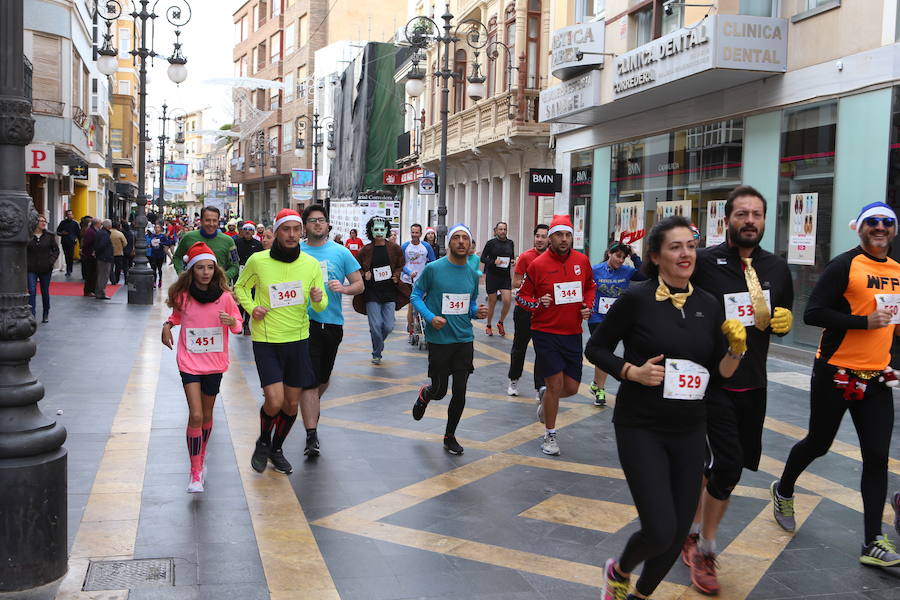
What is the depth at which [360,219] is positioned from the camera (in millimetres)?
31297

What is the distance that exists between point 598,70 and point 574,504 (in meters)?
15.0

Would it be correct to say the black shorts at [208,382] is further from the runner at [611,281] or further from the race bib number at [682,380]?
the runner at [611,281]

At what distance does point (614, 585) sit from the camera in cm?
408

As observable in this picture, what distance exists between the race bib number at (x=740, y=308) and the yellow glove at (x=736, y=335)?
2.86 feet

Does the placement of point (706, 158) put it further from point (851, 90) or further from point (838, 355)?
point (838, 355)

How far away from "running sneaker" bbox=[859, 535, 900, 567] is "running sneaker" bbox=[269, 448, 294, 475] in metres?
3.75

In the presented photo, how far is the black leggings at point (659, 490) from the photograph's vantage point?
3.82 metres

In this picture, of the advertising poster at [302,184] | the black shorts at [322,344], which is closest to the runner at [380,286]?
the black shorts at [322,344]

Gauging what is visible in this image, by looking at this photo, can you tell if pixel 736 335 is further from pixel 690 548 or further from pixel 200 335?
pixel 200 335

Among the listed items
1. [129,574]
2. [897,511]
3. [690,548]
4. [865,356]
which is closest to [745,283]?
[865,356]

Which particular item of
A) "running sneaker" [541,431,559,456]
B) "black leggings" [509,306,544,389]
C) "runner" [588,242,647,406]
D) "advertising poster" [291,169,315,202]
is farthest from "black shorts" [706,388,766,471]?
"advertising poster" [291,169,315,202]

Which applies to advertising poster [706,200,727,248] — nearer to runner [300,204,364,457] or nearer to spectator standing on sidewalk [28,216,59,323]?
runner [300,204,364,457]

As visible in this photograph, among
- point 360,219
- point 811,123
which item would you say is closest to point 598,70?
point 811,123

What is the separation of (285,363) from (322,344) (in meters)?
0.80
